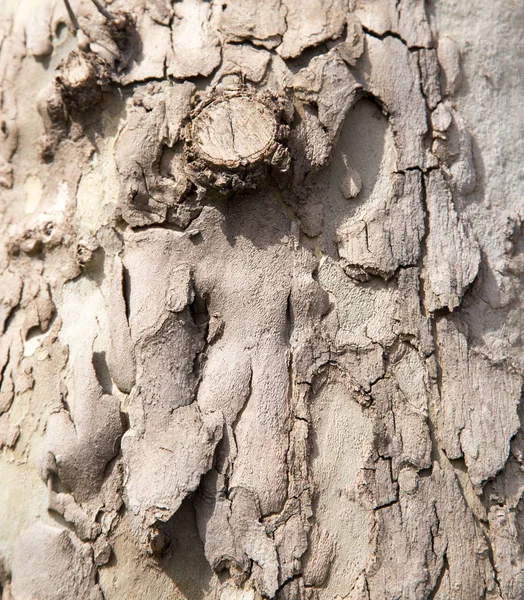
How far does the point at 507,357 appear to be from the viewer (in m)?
1.22

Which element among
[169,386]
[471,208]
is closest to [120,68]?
[169,386]

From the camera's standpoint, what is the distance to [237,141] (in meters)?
1.14

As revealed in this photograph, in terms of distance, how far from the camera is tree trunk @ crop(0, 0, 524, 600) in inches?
43.4

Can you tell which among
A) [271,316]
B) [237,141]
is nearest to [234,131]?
[237,141]

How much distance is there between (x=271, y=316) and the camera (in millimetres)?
1160

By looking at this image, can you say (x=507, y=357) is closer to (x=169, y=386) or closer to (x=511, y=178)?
(x=511, y=178)

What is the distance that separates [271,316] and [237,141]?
353 mm

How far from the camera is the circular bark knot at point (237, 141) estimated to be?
1129mm

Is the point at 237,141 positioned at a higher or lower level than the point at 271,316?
higher

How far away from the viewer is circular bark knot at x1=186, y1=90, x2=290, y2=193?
1.13m

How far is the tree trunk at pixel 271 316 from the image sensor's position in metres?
1.10

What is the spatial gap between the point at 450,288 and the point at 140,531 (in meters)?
0.78

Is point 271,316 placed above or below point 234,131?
below

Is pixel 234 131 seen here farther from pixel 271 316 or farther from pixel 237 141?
pixel 271 316
